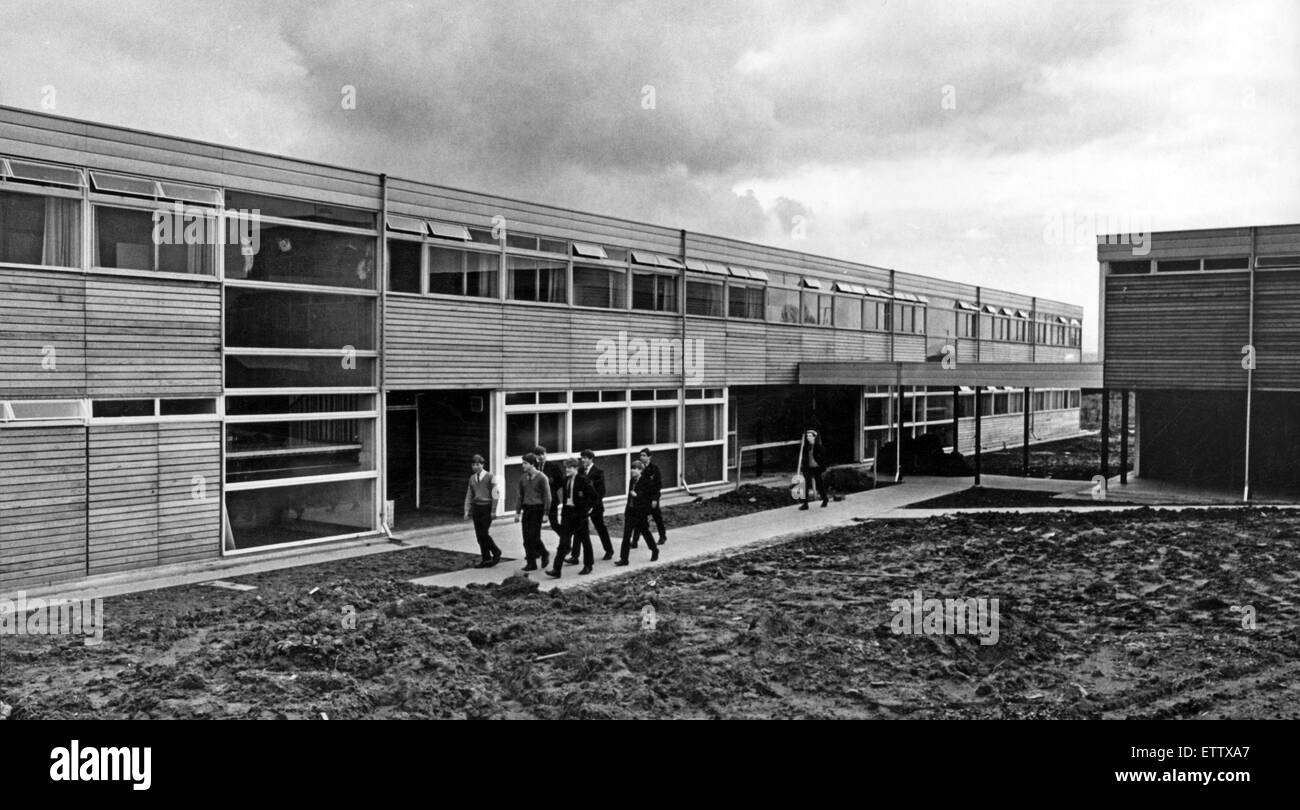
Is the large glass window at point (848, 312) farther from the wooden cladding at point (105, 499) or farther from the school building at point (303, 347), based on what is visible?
the wooden cladding at point (105, 499)

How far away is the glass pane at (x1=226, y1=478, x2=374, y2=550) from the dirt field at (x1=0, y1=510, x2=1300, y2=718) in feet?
5.14

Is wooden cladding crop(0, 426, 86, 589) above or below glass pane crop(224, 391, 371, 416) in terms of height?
below

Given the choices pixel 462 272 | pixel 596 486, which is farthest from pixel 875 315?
pixel 596 486

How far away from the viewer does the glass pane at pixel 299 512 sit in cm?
1419

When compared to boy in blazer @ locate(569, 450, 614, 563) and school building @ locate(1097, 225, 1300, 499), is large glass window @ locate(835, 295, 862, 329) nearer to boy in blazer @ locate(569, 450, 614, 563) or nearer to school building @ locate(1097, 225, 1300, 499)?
school building @ locate(1097, 225, 1300, 499)

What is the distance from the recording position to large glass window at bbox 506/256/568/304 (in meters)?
18.3

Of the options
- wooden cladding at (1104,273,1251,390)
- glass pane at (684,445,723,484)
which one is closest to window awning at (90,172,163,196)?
glass pane at (684,445,723,484)

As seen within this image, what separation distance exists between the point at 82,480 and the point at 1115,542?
1509 centimetres

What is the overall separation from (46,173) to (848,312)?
21809 mm

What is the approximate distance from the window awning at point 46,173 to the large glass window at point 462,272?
18.2ft

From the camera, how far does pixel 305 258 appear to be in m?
15.0
